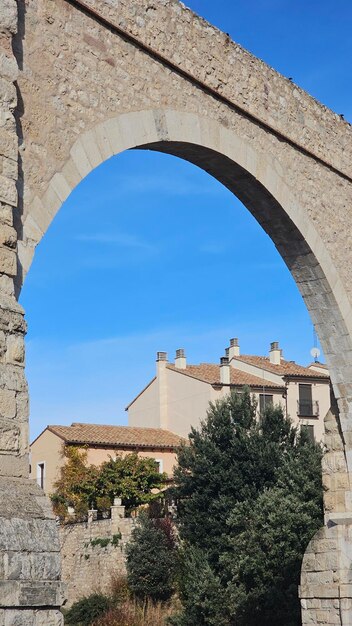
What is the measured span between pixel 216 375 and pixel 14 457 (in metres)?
28.2

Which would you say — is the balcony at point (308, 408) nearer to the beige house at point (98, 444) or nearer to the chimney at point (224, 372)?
the chimney at point (224, 372)

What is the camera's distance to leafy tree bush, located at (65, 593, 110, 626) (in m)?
23.7

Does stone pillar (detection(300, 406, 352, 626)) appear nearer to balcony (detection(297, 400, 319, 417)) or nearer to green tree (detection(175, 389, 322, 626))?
green tree (detection(175, 389, 322, 626))

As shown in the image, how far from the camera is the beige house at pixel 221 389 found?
105ft

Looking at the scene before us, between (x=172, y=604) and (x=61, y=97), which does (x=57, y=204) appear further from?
(x=172, y=604)

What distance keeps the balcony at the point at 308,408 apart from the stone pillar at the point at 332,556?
79.4 feet

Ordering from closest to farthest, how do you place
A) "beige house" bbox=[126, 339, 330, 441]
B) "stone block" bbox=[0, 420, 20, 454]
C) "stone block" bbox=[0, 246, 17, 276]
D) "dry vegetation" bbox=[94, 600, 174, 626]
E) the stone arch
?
"stone block" bbox=[0, 420, 20, 454] → "stone block" bbox=[0, 246, 17, 276] → the stone arch → "dry vegetation" bbox=[94, 600, 174, 626] → "beige house" bbox=[126, 339, 330, 441]

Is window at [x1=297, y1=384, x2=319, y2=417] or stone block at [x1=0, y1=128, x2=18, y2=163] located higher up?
window at [x1=297, y1=384, x2=319, y2=417]

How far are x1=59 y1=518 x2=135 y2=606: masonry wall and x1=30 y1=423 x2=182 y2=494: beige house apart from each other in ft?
9.93

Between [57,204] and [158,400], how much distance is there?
91.9 ft

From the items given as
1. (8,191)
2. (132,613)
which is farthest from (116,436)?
(8,191)

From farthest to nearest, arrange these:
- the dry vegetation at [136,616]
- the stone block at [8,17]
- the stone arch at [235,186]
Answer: the dry vegetation at [136,616] < the stone arch at [235,186] < the stone block at [8,17]

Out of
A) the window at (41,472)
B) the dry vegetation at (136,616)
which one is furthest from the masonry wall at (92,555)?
the window at (41,472)

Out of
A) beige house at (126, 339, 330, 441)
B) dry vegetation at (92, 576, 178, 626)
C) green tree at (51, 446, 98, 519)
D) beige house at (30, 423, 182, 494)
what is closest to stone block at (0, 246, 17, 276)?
dry vegetation at (92, 576, 178, 626)
